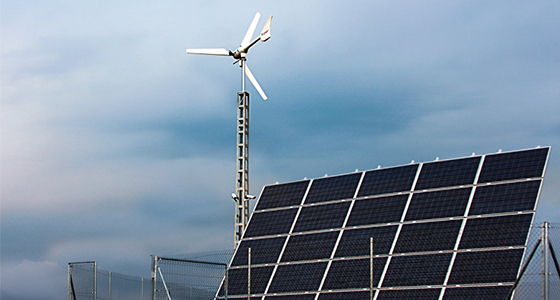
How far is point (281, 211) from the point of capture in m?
39.3

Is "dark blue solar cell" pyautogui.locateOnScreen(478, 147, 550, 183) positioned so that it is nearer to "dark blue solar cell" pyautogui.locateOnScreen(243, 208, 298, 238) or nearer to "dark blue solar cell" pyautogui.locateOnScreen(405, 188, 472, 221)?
"dark blue solar cell" pyautogui.locateOnScreen(405, 188, 472, 221)

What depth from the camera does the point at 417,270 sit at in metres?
31.0

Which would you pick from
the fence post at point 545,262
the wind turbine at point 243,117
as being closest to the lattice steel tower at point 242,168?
the wind turbine at point 243,117

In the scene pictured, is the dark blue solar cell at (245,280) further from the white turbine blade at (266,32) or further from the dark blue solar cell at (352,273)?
the white turbine blade at (266,32)

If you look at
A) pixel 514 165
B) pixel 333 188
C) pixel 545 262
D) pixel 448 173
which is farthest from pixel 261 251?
pixel 545 262

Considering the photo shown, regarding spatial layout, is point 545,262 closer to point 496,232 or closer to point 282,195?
point 496,232

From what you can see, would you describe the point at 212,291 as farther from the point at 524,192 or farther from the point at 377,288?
the point at 524,192

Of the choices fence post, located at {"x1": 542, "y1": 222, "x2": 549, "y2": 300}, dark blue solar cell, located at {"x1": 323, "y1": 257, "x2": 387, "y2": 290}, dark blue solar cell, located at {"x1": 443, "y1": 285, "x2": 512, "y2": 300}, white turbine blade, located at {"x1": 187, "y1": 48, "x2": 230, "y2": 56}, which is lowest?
fence post, located at {"x1": 542, "y1": 222, "x2": 549, "y2": 300}

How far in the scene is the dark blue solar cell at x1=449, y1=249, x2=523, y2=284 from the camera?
28.4 meters

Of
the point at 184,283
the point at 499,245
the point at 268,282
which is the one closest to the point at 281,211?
the point at 268,282

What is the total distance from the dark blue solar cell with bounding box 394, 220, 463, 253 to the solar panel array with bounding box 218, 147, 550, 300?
0.16 feet

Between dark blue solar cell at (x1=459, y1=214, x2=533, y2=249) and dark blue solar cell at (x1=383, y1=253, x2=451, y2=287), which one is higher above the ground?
dark blue solar cell at (x1=459, y1=214, x2=533, y2=249)

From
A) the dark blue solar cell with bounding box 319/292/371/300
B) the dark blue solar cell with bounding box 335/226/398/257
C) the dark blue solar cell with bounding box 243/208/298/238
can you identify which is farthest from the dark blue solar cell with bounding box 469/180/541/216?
the dark blue solar cell with bounding box 243/208/298/238

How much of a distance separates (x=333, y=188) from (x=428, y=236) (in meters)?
7.52
